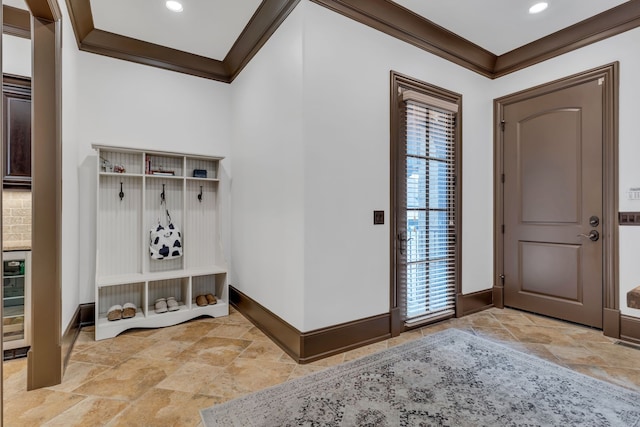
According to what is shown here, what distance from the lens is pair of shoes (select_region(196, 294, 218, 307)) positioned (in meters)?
3.52

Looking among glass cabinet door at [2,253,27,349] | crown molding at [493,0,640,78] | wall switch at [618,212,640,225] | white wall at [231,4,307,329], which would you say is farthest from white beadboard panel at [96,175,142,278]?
wall switch at [618,212,640,225]

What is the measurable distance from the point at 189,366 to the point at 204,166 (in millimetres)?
2258

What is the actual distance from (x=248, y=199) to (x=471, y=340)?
99.5 inches

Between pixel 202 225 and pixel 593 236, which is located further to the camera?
pixel 202 225

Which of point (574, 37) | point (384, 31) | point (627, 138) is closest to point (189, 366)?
point (384, 31)

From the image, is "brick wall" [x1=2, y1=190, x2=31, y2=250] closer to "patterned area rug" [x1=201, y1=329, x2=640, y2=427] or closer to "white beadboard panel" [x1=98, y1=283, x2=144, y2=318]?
"white beadboard panel" [x1=98, y1=283, x2=144, y2=318]

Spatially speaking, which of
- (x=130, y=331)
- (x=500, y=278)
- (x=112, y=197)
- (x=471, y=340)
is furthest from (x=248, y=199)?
(x=500, y=278)

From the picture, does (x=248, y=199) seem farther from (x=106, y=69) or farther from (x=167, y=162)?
(x=106, y=69)

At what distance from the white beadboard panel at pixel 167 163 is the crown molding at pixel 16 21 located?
1.34 meters

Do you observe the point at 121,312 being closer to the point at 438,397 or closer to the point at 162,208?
the point at 162,208

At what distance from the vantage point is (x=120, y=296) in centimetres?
346

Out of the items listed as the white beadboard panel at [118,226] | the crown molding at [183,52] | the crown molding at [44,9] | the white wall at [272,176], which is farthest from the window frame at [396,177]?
the white beadboard panel at [118,226]

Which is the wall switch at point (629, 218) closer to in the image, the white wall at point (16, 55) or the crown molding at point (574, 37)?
the crown molding at point (574, 37)

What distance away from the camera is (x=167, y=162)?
3682 millimetres
